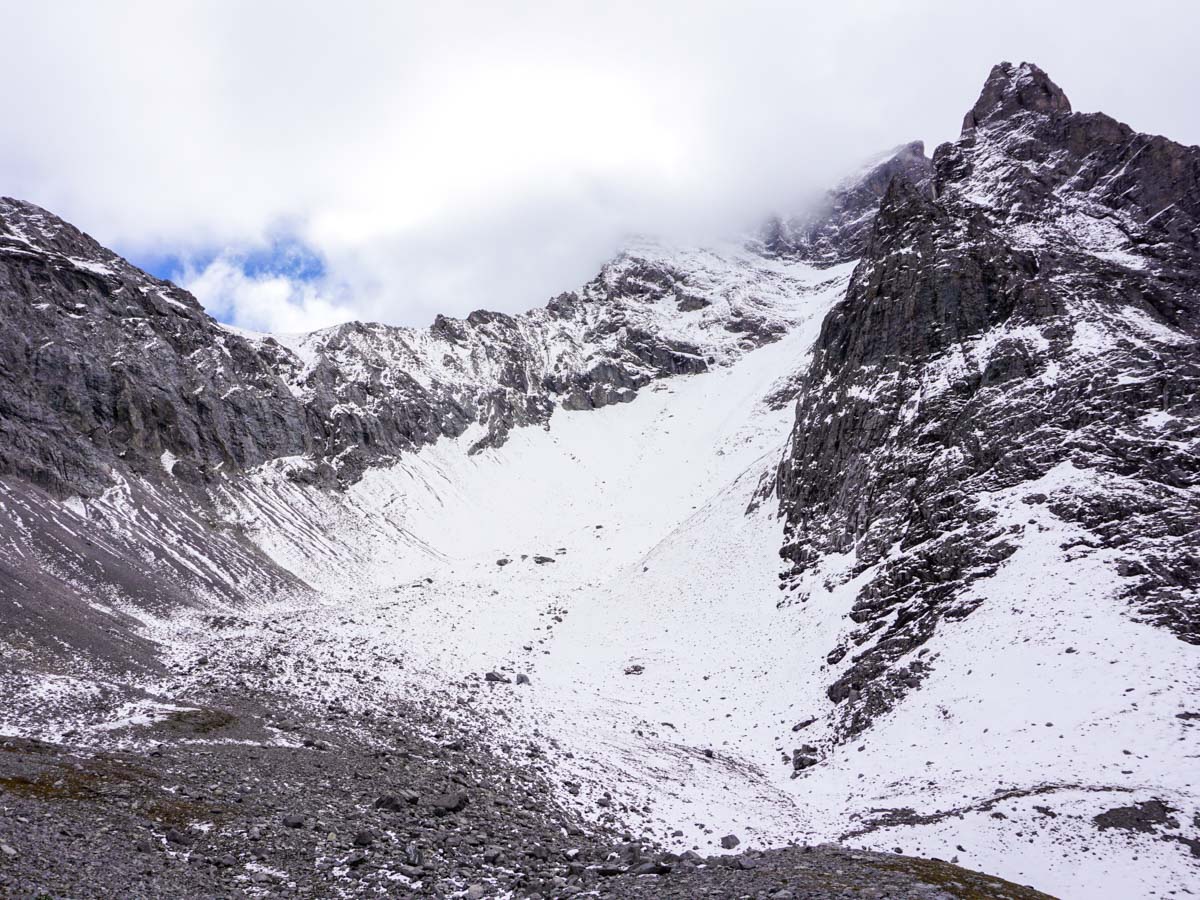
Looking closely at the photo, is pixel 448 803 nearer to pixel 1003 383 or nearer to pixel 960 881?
pixel 960 881

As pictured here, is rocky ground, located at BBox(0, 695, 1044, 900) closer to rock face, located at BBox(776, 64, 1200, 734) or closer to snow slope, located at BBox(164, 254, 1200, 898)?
snow slope, located at BBox(164, 254, 1200, 898)

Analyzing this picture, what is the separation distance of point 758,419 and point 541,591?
58.2m

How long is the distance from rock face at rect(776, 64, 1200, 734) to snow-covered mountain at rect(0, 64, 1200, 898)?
0.27 meters

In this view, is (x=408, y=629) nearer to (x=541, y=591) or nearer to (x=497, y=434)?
(x=541, y=591)

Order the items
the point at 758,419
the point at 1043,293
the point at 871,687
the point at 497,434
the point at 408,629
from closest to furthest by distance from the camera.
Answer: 1. the point at 871,687
2. the point at 1043,293
3. the point at 408,629
4. the point at 758,419
5. the point at 497,434

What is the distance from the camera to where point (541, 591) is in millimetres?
74812

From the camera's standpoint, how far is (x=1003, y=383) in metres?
47.7

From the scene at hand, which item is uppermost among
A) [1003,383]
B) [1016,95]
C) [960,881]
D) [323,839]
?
[1016,95]

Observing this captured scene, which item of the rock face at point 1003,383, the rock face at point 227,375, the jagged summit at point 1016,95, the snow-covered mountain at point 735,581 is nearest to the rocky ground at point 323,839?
the snow-covered mountain at point 735,581

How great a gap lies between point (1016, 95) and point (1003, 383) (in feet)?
151

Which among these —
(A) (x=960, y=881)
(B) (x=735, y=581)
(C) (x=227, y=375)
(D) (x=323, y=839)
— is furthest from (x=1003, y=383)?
(C) (x=227, y=375)

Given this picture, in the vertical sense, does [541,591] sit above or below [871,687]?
above

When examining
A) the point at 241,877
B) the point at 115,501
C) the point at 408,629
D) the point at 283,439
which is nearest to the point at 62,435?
the point at 115,501

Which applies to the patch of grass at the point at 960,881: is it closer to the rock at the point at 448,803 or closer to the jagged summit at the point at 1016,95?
the rock at the point at 448,803
